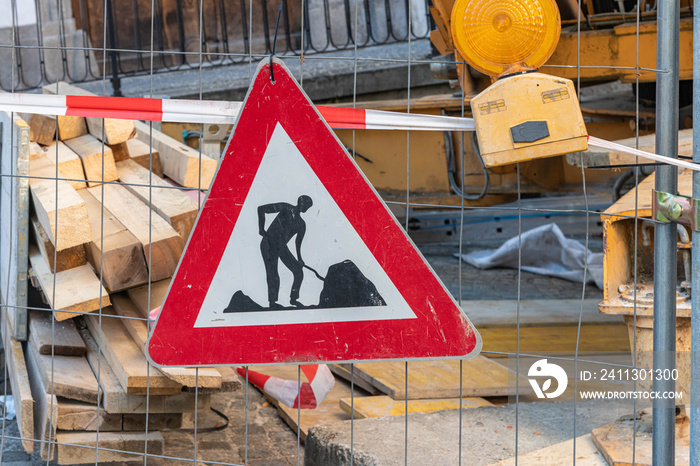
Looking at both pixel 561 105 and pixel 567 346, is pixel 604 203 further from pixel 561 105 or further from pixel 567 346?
pixel 561 105

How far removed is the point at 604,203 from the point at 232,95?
5.05 m

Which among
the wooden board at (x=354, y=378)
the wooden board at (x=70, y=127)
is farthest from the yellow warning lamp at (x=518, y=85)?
the wooden board at (x=70, y=127)

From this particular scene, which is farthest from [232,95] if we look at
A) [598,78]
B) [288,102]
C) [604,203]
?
[288,102]

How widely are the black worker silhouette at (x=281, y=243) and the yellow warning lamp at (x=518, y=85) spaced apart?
573 millimetres

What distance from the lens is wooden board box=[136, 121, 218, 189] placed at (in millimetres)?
4348

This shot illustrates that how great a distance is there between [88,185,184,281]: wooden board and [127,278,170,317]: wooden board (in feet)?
0.22

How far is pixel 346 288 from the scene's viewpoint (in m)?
2.18

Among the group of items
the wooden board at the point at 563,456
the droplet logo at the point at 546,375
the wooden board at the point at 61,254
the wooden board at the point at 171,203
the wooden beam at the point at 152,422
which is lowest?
the droplet logo at the point at 546,375

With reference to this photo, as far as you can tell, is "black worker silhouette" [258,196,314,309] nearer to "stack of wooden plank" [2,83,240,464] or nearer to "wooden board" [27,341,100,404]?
"stack of wooden plank" [2,83,240,464]

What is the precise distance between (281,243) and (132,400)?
4.40ft

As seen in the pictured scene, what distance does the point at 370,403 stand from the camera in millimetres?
4062

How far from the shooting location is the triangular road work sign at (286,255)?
2164 mm

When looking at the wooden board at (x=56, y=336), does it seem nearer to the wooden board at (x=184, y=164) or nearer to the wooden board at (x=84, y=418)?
the wooden board at (x=84, y=418)

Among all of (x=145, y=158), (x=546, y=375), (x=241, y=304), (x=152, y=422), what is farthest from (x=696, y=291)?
(x=145, y=158)
